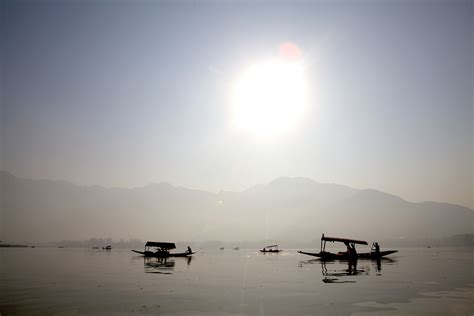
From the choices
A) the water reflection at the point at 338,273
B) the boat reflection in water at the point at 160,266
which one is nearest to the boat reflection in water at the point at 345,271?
the water reflection at the point at 338,273

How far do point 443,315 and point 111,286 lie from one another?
25.6 meters

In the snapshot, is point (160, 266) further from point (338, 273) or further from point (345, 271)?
point (345, 271)

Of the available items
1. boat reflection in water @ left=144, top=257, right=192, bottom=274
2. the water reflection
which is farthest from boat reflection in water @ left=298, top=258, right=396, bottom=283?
boat reflection in water @ left=144, top=257, right=192, bottom=274

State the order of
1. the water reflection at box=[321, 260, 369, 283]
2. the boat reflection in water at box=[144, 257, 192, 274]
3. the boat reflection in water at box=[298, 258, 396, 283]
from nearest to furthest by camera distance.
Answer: the water reflection at box=[321, 260, 369, 283] < the boat reflection in water at box=[298, 258, 396, 283] < the boat reflection in water at box=[144, 257, 192, 274]

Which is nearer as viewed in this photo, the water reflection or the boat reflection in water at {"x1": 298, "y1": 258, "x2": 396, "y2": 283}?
the water reflection

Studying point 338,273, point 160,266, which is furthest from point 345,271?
point 160,266

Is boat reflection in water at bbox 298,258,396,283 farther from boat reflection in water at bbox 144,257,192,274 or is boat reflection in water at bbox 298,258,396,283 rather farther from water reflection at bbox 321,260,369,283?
boat reflection in water at bbox 144,257,192,274

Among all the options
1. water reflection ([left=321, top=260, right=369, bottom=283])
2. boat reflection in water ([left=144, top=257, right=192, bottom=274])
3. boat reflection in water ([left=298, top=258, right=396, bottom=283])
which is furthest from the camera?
boat reflection in water ([left=144, top=257, right=192, bottom=274])

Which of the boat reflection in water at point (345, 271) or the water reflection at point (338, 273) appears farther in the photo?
the boat reflection in water at point (345, 271)

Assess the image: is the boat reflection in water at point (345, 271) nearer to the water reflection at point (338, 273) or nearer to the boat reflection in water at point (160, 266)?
the water reflection at point (338, 273)

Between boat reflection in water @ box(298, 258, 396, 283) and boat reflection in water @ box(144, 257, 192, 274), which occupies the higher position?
boat reflection in water @ box(298, 258, 396, 283)

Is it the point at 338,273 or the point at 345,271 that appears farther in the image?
the point at 345,271

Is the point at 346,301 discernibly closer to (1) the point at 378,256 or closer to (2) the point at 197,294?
(2) the point at 197,294

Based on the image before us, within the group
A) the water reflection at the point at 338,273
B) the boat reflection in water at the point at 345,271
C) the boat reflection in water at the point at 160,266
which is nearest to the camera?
the water reflection at the point at 338,273
